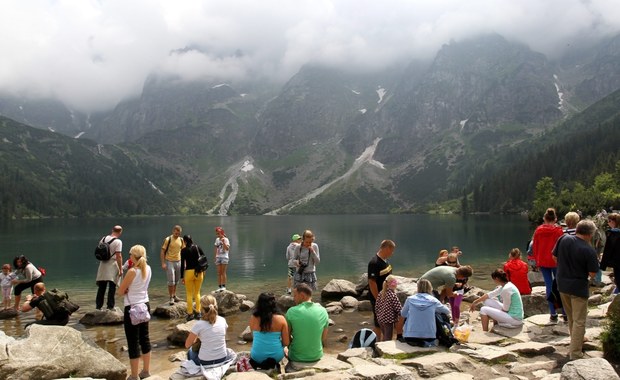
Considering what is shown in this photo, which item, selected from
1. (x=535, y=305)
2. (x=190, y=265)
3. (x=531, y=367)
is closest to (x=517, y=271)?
(x=535, y=305)

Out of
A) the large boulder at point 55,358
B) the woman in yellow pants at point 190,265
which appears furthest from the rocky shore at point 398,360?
the woman in yellow pants at point 190,265

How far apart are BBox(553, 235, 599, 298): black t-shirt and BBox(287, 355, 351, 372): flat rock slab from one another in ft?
18.8

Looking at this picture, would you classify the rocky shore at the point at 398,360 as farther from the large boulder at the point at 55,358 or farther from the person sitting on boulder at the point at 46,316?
the person sitting on boulder at the point at 46,316

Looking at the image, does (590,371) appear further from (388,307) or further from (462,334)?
(388,307)

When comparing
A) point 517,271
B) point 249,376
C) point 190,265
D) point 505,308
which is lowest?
point 249,376

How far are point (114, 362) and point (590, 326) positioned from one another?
13623mm

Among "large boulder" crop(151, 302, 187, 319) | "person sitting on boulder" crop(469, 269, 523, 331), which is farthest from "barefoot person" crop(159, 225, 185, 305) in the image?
"person sitting on boulder" crop(469, 269, 523, 331)

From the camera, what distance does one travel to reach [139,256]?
10.5 meters

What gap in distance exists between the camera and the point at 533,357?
11164mm

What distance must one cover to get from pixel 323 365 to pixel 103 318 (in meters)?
12.6

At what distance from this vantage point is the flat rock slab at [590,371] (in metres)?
8.09

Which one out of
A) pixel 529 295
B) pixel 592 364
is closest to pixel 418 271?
pixel 529 295

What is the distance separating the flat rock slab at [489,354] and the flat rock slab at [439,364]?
56 centimetres

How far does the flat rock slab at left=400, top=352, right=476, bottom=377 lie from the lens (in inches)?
391
